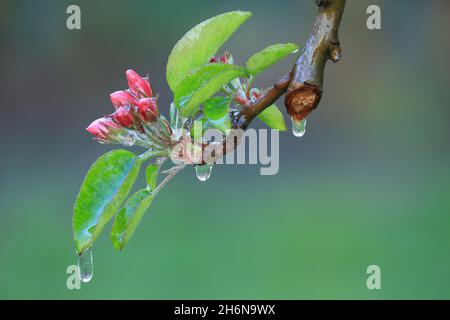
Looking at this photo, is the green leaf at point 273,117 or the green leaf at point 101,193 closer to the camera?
the green leaf at point 101,193

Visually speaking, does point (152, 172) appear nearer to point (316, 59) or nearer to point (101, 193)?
point (101, 193)

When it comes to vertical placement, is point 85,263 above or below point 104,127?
below

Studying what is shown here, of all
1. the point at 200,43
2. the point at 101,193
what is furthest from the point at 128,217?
the point at 200,43

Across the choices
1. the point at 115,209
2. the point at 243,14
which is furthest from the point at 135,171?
the point at 243,14

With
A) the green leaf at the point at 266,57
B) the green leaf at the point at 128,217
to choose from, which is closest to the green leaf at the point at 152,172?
the green leaf at the point at 128,217

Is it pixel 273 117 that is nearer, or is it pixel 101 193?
pixel 101 193

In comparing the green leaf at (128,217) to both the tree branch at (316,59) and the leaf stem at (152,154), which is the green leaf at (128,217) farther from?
the tree branch at (316,59)
